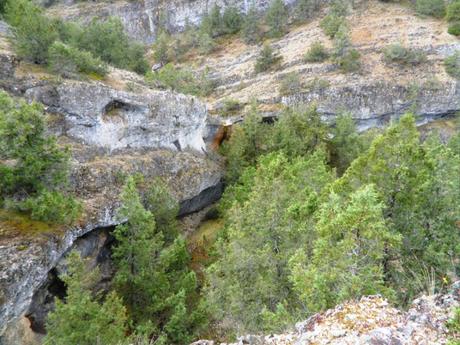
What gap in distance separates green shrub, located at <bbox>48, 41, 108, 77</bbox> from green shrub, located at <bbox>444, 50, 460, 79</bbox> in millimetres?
38991

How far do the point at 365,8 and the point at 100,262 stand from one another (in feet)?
177

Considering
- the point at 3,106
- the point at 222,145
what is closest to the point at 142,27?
the point at 222,145

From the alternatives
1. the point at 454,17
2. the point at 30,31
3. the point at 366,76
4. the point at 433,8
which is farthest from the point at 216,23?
the point at 30,31

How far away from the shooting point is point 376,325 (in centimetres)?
765

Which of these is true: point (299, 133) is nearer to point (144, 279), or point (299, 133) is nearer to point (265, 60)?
point (265, 60)

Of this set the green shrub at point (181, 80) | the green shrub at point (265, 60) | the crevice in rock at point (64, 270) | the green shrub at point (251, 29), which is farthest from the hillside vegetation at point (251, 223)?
the green shrub at point (251, 29)

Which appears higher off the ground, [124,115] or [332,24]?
[332,24]

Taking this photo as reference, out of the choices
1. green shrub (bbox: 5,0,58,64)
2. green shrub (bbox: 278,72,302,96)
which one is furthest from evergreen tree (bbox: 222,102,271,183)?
green shrub (bbox: 5,0,58,64)

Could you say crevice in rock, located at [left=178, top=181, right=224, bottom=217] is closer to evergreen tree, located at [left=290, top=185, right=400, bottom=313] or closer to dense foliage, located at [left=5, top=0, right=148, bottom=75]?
dense foliage, located at [left=5, top=0, right=148, bottom=75]

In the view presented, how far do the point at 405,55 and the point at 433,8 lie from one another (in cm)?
1343

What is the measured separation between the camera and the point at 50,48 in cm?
2412

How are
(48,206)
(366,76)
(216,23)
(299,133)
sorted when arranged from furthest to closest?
(216,23) → (366,76) → (299,133) → (48,206)

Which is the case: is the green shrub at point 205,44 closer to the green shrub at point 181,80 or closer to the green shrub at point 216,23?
the green shrub at point 216,23

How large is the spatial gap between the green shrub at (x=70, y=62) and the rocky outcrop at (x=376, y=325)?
938 inches
